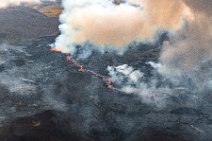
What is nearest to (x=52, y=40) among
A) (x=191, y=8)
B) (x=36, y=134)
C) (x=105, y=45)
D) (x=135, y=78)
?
(x=105, y=45)

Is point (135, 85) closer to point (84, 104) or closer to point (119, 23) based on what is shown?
point (84, 104)

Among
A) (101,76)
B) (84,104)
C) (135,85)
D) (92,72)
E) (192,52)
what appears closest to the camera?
(84,104)

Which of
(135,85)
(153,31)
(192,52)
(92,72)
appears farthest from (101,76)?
(192,52)

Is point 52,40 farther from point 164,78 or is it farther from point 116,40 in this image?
point 164,78

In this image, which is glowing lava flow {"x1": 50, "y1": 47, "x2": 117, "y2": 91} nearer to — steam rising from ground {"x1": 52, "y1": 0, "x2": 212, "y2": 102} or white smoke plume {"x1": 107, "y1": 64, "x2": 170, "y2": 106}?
white smoke plume {"x1": 107, "y1": 64, "x2": 170, "y2": 106}

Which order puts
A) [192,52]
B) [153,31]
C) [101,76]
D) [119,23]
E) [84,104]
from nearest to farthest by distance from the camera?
[84,104] → [101,76] → [192,52] → [153,31] → [119,23]

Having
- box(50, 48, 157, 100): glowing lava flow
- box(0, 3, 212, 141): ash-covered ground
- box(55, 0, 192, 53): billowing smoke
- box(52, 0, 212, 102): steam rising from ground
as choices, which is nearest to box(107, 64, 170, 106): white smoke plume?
box(50, 48, 157, 100): glowing lava flow
